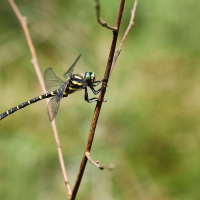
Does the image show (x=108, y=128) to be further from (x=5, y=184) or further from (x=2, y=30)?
(x=2, y=30)

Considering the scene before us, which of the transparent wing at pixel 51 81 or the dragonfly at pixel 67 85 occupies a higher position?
the transparent wing at pixel 51 81

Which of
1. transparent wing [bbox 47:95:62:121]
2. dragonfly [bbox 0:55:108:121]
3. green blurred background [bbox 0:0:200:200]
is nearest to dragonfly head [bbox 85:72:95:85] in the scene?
dragonfly [bbox 0:55:108:121]

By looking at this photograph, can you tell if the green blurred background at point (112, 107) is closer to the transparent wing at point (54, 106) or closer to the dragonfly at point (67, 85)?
the dragonfly at point (67, 85)

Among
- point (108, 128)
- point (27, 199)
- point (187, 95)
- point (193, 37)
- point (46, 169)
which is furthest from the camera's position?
point (193, 37)

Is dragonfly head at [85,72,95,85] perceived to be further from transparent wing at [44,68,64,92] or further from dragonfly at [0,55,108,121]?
transparent wing at [44,68,64,92]

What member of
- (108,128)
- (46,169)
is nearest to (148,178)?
(108,128)

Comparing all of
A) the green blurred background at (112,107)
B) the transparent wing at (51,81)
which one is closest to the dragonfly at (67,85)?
the transparent wing at (51,81)
